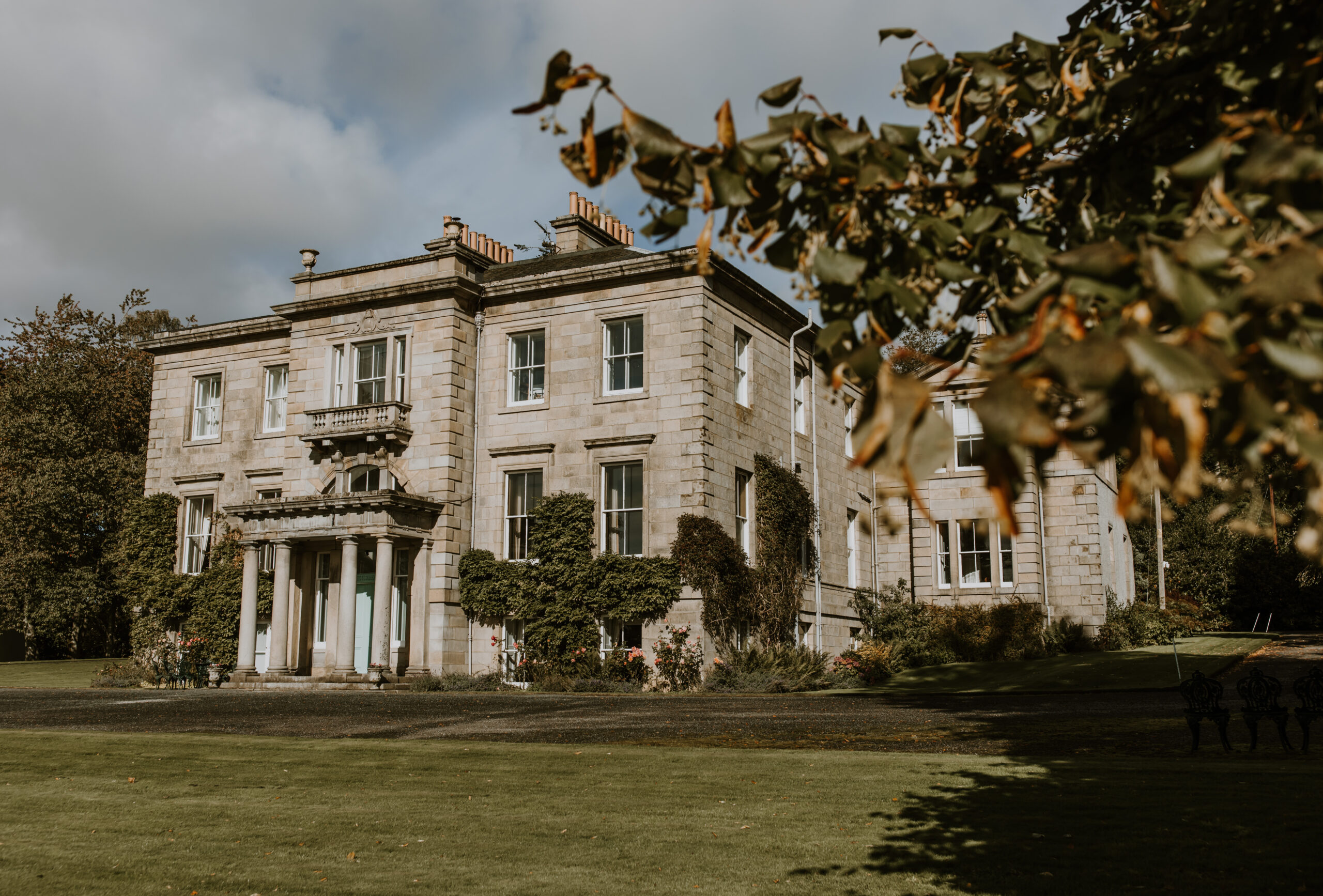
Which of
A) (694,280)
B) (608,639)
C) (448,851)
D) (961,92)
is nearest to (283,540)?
(608,639)

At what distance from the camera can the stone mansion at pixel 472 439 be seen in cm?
2394

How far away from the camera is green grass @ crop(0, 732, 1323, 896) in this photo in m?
5.90

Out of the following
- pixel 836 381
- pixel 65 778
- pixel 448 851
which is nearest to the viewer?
pixel 836 381

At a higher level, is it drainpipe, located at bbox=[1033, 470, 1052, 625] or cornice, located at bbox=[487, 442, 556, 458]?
cornice, located at bbox=[487, 442, 556, 458]

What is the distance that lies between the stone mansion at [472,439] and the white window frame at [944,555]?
1.97 meters

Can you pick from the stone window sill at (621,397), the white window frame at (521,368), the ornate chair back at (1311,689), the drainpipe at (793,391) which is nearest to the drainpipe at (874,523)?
the drainpipe at (793,391)

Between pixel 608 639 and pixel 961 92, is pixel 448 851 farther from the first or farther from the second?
pixel 608 639

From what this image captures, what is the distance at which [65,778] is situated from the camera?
940 centimetres

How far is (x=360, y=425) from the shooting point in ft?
84.2

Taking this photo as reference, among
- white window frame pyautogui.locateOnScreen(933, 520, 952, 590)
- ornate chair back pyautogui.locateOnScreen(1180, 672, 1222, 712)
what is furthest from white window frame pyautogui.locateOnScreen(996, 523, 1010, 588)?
ornate chair back pyautogui.locateOnScreen(1180, 672, 1222, 712)

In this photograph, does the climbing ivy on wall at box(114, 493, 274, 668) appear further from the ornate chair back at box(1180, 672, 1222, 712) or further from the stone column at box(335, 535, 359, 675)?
the ornate chair back at box(1180, 672, 1222, 712)

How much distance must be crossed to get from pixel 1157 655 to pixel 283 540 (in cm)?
2055

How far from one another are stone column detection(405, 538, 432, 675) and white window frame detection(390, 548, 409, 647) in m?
0.33

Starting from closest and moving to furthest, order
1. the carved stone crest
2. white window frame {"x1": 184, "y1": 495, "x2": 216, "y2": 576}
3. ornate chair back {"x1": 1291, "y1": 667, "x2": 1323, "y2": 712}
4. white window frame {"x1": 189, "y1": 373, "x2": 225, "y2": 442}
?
ornate chair back {"x1": 1291, "y1": 667, "x2": 1323, "y2": 712} < the carved stone crest < white window frame {"x1": 184, "y1": 495, "x2": 216, "y2": 576} < white window frame {"x1": 189, "y1": 373, "x2": 225, "y2": 442}
